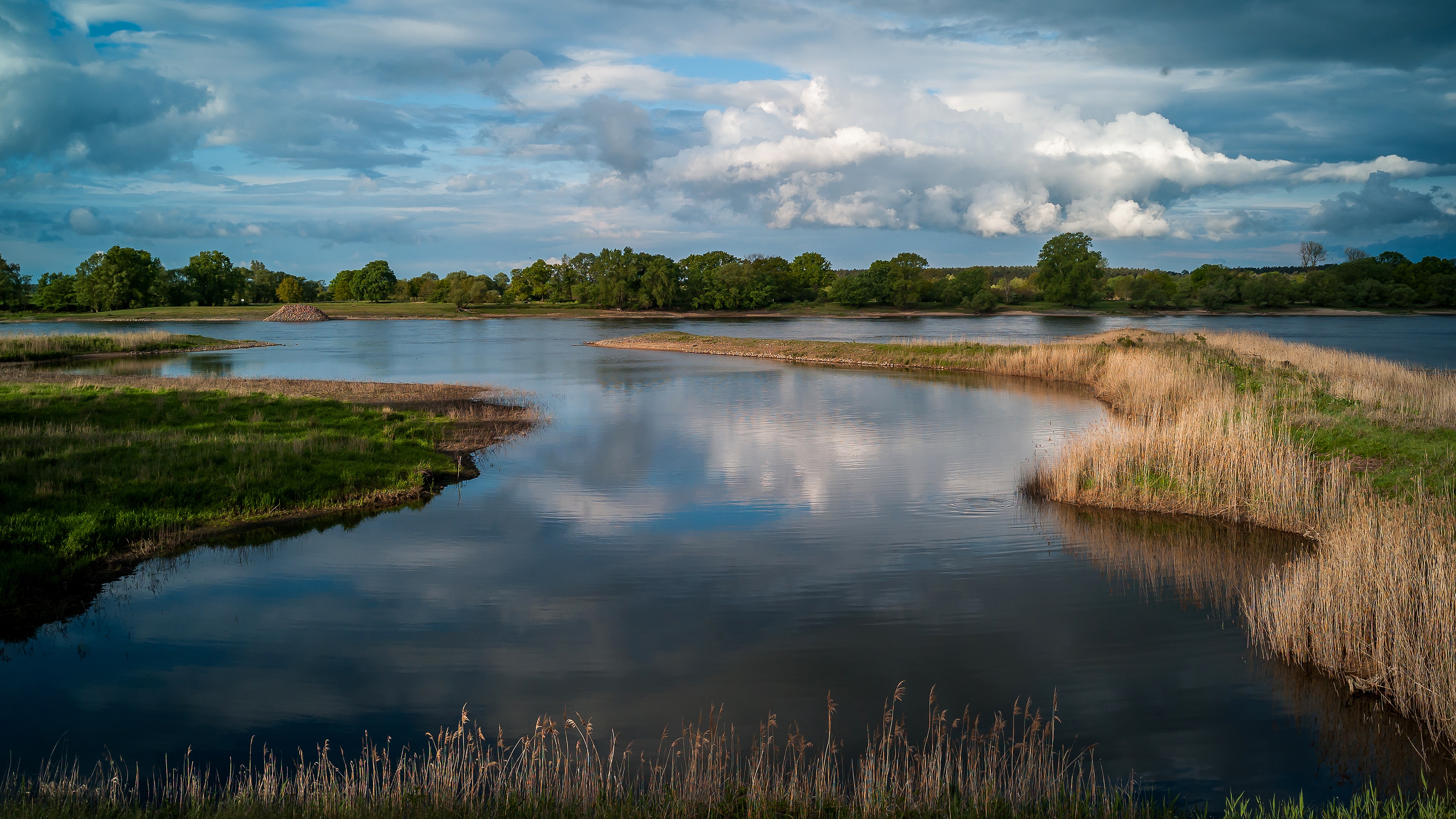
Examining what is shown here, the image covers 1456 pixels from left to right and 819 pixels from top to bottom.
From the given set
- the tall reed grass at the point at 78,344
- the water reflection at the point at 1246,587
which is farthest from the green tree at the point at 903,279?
the water reflection at the point at 1246,587

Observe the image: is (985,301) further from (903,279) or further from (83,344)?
(83,344)

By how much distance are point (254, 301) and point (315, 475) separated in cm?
16699

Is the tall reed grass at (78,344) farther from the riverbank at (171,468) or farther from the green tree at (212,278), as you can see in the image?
the green tree at (212,278)

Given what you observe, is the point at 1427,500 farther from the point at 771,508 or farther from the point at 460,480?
the point at 460,480

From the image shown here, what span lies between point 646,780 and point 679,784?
16.8 inches

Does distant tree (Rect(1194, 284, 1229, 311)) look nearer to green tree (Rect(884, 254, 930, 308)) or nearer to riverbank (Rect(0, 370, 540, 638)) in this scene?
green tree (Rect(884, 254, 930, 308))

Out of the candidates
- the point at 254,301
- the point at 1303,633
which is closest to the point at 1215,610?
the point at 1303,633

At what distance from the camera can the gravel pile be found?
404 ft

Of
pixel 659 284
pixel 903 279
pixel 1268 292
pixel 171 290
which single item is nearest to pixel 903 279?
A: pixel 903 279

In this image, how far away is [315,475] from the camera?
17.0m

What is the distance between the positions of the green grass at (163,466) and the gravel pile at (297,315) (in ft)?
357

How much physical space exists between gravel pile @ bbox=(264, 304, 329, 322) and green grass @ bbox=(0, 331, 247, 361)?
54.7 metres

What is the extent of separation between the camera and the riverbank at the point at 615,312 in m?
117

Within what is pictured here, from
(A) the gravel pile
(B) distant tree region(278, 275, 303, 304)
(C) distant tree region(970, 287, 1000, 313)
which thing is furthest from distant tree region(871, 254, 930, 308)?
(B) distant tree region(278, 275, 303, 304)
